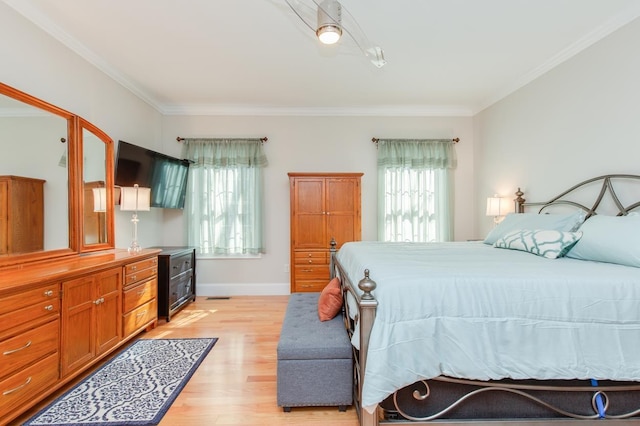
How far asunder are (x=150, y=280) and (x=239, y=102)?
279cm

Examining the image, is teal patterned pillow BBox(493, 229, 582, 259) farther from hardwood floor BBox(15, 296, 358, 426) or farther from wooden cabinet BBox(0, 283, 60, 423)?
wooden cabinet BBox(0, 283, 60, 423)

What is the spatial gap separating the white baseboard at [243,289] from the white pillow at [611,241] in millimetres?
3603

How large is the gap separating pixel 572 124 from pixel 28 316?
4.75 metres

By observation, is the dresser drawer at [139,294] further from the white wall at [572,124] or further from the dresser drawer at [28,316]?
the white wall at [572,124]

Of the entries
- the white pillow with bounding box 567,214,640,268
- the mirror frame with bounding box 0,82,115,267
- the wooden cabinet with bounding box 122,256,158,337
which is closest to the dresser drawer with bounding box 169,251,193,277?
the wooden cabinet with bounding box 122,256,158,337

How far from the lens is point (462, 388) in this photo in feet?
5.21

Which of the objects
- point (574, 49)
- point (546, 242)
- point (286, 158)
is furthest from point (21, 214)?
point (574, 49)

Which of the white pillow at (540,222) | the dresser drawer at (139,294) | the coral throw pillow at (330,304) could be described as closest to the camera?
the coral throw pillow at (330,304)

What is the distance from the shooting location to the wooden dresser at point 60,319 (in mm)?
1656

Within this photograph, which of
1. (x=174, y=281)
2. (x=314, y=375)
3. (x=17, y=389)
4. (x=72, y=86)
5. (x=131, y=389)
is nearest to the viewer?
(x=17, y=389)

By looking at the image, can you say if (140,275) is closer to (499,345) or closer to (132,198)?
(132,198)

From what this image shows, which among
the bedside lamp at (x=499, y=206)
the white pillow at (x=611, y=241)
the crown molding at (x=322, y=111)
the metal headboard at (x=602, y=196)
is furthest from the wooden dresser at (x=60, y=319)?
the metal headboard at (x=602, y=196)

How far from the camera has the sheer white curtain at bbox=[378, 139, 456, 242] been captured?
4.59 metres

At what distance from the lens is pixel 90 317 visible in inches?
89.2
